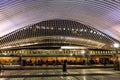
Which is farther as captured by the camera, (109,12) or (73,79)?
(109,12)

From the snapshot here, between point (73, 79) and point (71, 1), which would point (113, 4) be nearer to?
point (71, 1)

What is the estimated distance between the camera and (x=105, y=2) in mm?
21984

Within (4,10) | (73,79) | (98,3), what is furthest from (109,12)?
(4,10)

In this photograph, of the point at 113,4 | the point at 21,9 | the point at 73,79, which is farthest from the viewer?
the point at 21,9

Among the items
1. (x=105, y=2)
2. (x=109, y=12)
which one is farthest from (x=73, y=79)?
(x=109, y=12)

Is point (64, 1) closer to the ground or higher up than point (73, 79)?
higher up

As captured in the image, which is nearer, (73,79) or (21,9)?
(73,79)

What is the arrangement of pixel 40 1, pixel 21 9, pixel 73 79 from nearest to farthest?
pixel 73 79, pixel 40 1, pixel 21 9

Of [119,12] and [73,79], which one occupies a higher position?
[119,12]

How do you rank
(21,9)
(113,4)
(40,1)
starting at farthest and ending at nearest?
(21,9)
(40,1)
(113,4)

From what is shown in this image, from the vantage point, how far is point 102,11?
26.4 m

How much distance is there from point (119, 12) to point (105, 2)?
112 inches

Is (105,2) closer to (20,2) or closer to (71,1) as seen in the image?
(71,1)

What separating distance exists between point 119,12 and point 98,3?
2712 millimetres
